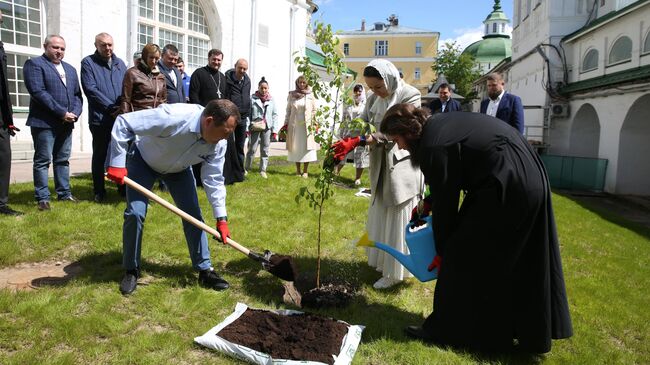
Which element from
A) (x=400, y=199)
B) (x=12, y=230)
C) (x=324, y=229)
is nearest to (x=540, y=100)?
(x=324, y=229)

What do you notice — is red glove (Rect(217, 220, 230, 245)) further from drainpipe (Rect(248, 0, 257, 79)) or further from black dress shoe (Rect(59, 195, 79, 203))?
drainpipe (Rect(248, 0, 257, 79))

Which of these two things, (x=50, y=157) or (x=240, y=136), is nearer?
(x=50, y=157)

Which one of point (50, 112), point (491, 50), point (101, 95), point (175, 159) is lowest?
point (175, 159)

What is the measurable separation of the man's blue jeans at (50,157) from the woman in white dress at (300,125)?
4353 mm

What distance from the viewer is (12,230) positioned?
5.11 meters

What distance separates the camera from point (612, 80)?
14.8 meters

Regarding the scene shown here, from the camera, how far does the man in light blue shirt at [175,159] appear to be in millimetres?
3670

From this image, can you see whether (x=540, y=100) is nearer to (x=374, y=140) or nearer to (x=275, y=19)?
(x=275, y=19)

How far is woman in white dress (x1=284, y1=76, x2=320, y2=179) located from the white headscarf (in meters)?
5.03

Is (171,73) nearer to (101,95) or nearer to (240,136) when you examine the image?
(101,95)

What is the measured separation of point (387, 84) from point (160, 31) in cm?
1214

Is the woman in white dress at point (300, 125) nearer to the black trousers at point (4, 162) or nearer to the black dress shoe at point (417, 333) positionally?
the black trousers at point (4, 162)

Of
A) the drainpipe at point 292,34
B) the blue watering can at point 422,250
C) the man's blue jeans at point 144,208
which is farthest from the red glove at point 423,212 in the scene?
the drainpipe at point 292,34

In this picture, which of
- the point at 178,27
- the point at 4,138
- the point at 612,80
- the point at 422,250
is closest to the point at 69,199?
the point at 4,138
